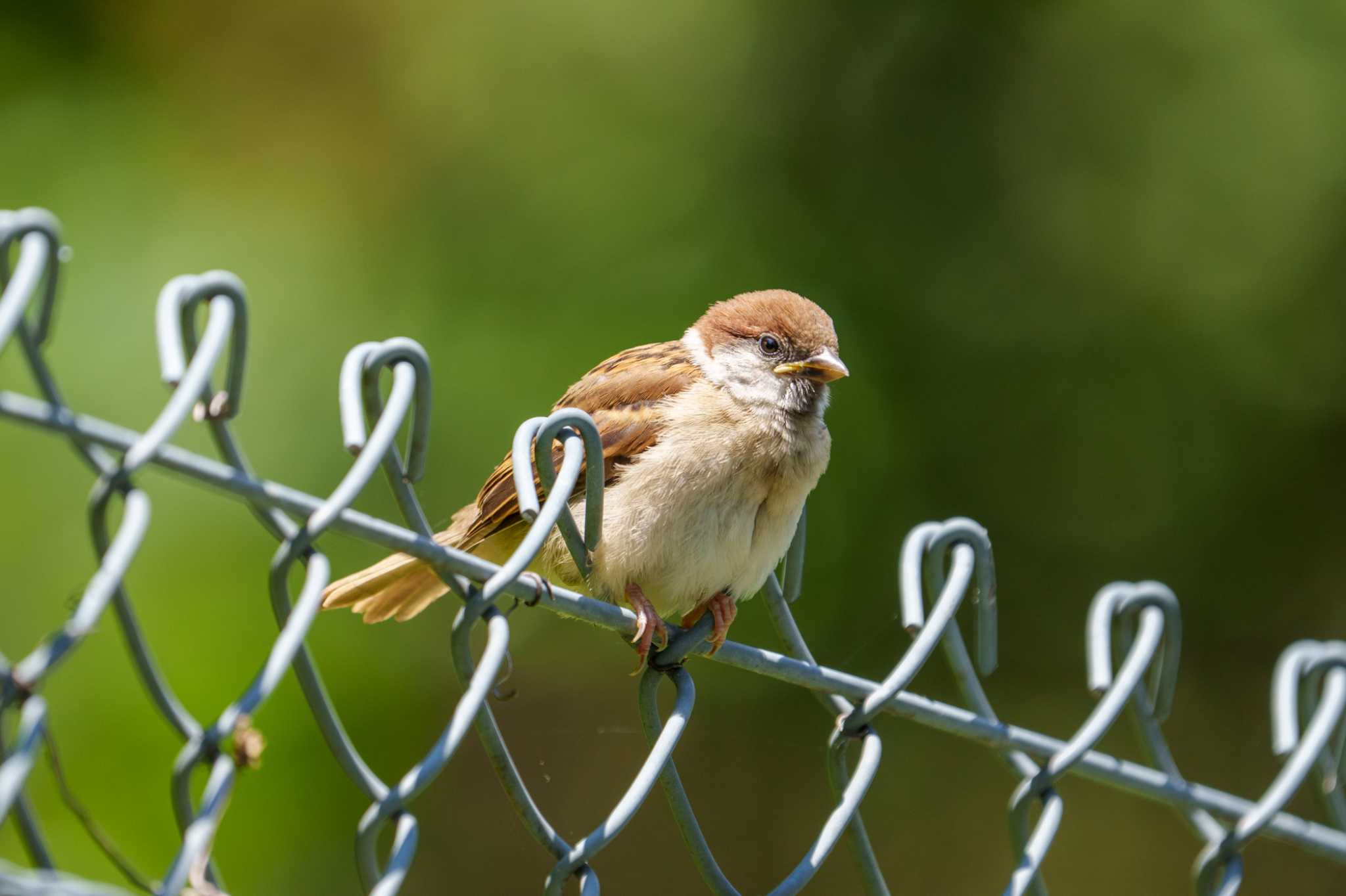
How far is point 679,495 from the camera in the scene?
8.41 ft

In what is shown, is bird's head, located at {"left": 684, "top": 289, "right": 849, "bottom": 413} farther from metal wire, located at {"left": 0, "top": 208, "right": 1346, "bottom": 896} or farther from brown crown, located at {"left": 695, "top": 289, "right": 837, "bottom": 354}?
metal wire, located at {"left": 0, "top": 208, "right": 1346, "bottom": 896}

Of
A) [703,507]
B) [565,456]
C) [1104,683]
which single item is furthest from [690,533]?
[565,456]

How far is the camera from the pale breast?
2.48 meters

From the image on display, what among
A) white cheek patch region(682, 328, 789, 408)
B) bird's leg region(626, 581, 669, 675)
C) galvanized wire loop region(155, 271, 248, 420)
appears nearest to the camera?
galvanized wire loop region(155, 271, 248, 420)

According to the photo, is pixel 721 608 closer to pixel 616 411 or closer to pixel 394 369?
pixel 616 411

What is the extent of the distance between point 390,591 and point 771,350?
1.02 m

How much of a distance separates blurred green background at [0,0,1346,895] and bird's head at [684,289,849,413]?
74 centimetres

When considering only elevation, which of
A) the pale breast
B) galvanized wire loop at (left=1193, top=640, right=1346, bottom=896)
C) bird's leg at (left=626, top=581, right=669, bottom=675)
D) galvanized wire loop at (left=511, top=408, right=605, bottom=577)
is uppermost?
galvanized wire loop at (left=511, top=408, right=605, bottom=577)

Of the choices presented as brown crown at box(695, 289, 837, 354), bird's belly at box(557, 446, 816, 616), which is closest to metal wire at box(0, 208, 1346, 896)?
bird's belly at box(557, 446, 816, 616)

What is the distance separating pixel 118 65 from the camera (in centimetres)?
365

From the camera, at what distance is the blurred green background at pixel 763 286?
3.23m

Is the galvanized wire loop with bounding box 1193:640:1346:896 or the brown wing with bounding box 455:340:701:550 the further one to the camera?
the brown wing with bounding box 455:340:701:550

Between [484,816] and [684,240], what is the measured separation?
6.08ft

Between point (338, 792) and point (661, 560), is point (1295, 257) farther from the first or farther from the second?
point (338, 792)
